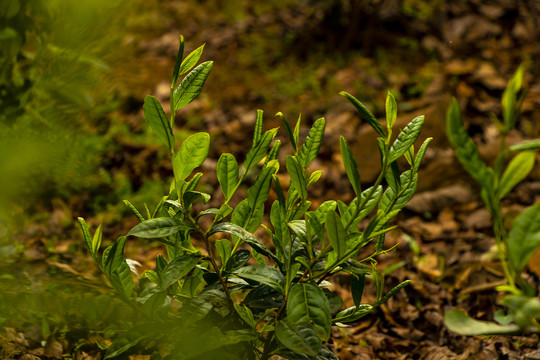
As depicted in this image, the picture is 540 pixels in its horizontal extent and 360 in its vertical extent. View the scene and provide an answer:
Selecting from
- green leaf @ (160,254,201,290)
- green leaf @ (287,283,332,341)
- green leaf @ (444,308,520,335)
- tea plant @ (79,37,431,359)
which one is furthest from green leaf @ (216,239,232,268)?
green leaf @ (444,308,520,335)

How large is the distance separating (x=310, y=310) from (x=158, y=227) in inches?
12.2

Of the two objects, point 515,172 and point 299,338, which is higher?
point 515,172

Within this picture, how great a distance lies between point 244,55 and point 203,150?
301 centimetres

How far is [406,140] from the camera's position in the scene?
0.94m

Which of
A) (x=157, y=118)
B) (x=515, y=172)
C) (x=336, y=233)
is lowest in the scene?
(x=336, y=233)

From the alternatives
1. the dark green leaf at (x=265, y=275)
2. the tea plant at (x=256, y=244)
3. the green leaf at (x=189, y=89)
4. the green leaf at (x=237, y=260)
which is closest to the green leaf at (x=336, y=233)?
the tea plant at (x=256, y=244)

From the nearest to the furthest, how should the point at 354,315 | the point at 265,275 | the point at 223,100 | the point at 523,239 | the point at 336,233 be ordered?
the point at 523,239 → the point at 336,233 → the point at 265,275 → the point at 354,315 → the point at 223,100

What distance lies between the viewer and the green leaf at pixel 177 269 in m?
0.95

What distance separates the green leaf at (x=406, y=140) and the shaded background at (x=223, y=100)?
484mm

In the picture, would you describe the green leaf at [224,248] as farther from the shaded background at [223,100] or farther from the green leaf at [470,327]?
the green leaf at [470,327]

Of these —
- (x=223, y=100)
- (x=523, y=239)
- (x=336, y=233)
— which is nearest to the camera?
(x=523, y=239)

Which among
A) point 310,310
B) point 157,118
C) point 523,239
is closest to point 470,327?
point 523,239

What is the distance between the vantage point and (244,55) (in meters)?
3.86

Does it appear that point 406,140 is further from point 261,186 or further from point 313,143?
point 261,186
